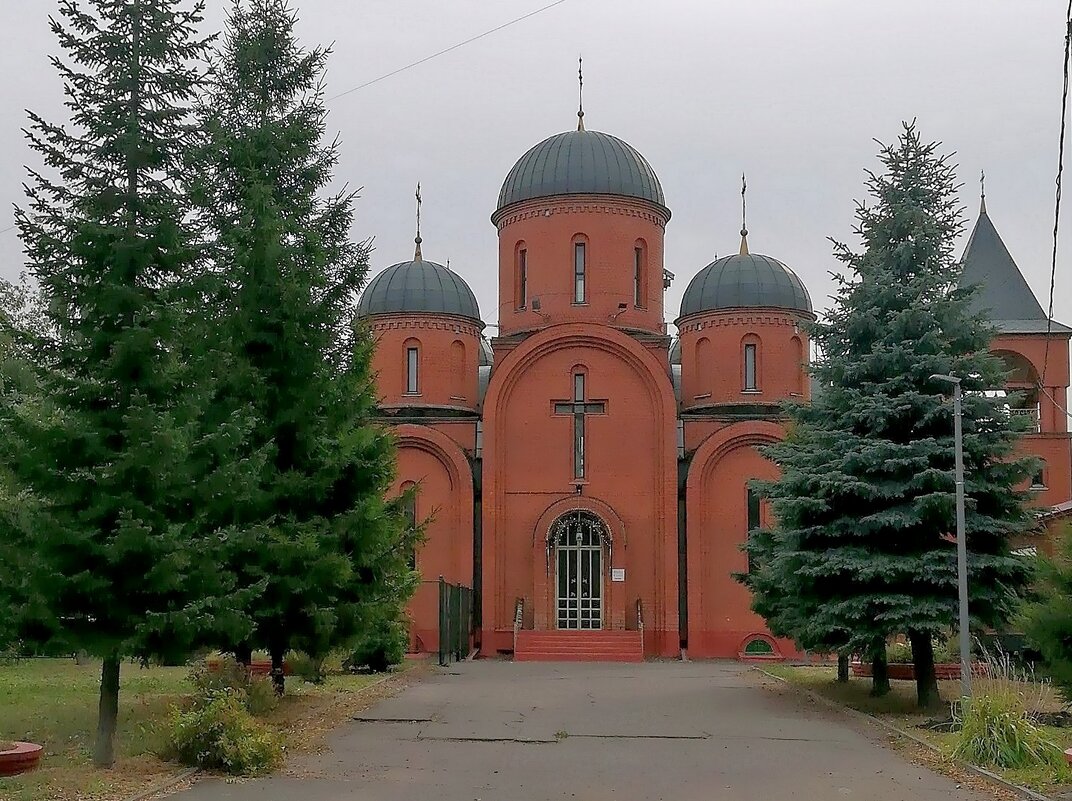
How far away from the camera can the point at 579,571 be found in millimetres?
35125

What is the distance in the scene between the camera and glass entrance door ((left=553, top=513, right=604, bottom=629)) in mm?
35031

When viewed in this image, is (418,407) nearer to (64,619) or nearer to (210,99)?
(210,99)

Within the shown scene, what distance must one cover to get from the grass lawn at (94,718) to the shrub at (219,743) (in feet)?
0.82

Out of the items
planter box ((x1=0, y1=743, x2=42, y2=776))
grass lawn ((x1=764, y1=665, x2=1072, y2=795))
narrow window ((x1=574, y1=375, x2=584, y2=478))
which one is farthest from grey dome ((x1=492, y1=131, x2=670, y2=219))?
planter box ((x1=0, y1=743, x2=42, y2=776))

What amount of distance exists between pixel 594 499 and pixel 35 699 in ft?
60.7

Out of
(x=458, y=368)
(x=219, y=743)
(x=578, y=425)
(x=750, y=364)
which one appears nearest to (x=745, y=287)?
(x=750, y=364)

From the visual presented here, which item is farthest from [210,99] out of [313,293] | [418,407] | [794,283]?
[794,283]

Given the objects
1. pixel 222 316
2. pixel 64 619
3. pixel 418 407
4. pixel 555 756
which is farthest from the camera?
pixel 418 407

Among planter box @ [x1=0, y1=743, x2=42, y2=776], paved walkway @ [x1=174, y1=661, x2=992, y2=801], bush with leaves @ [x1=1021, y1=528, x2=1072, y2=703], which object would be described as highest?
bush with leaves @ [x1=1021, y1=528, x2=1072, y2=703]

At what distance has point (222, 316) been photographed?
18.5m

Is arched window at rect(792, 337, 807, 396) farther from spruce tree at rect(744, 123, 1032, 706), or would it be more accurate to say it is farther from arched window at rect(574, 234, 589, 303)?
spruce tree at rect(744, 123, 1032, 706)

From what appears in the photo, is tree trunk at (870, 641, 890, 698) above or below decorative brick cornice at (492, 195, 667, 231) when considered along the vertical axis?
Answer: below

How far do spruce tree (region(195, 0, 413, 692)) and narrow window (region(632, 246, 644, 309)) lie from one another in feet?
59.4

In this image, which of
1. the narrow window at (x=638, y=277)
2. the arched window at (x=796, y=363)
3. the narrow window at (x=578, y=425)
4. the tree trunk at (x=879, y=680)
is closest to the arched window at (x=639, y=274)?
the narrow window at (x=638, y=277)
